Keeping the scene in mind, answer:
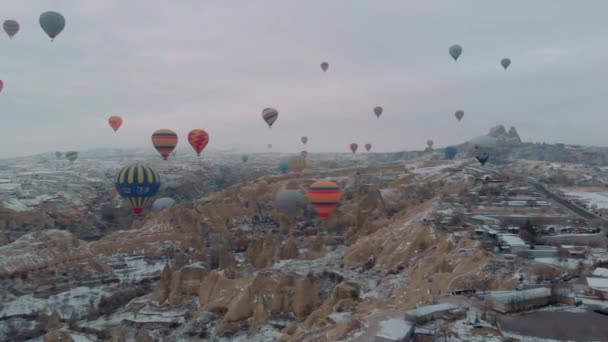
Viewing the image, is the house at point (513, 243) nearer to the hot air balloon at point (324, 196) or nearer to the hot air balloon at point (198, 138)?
the hot air balloon at point (324, 196)

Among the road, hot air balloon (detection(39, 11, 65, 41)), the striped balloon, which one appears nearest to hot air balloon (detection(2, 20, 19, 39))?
hot air balloon (detection(39, 11, 65, 41))

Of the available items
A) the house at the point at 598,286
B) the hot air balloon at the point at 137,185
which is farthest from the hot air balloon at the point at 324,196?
the house at the point at 598,286

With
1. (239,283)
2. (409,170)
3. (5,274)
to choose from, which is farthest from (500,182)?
(5,274)

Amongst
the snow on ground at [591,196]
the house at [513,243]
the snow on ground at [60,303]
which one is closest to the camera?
the house at [513,243]

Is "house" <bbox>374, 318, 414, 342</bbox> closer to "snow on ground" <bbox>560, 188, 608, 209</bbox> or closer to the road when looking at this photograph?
the road

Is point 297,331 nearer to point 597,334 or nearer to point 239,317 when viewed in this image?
point 239,317

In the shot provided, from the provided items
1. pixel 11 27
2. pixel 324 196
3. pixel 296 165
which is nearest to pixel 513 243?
pixel 324 196

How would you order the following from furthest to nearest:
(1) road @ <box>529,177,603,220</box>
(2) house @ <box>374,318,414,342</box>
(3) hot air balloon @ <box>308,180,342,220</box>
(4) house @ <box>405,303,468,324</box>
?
(1) road @ <box>529,177,603,220</box> < (3) hot air balloon @ <box>308,180,342,220</box> < (4) house @ <box>405,303,468,324</box> < (2) house @ <box>374,318,414,342</box>
